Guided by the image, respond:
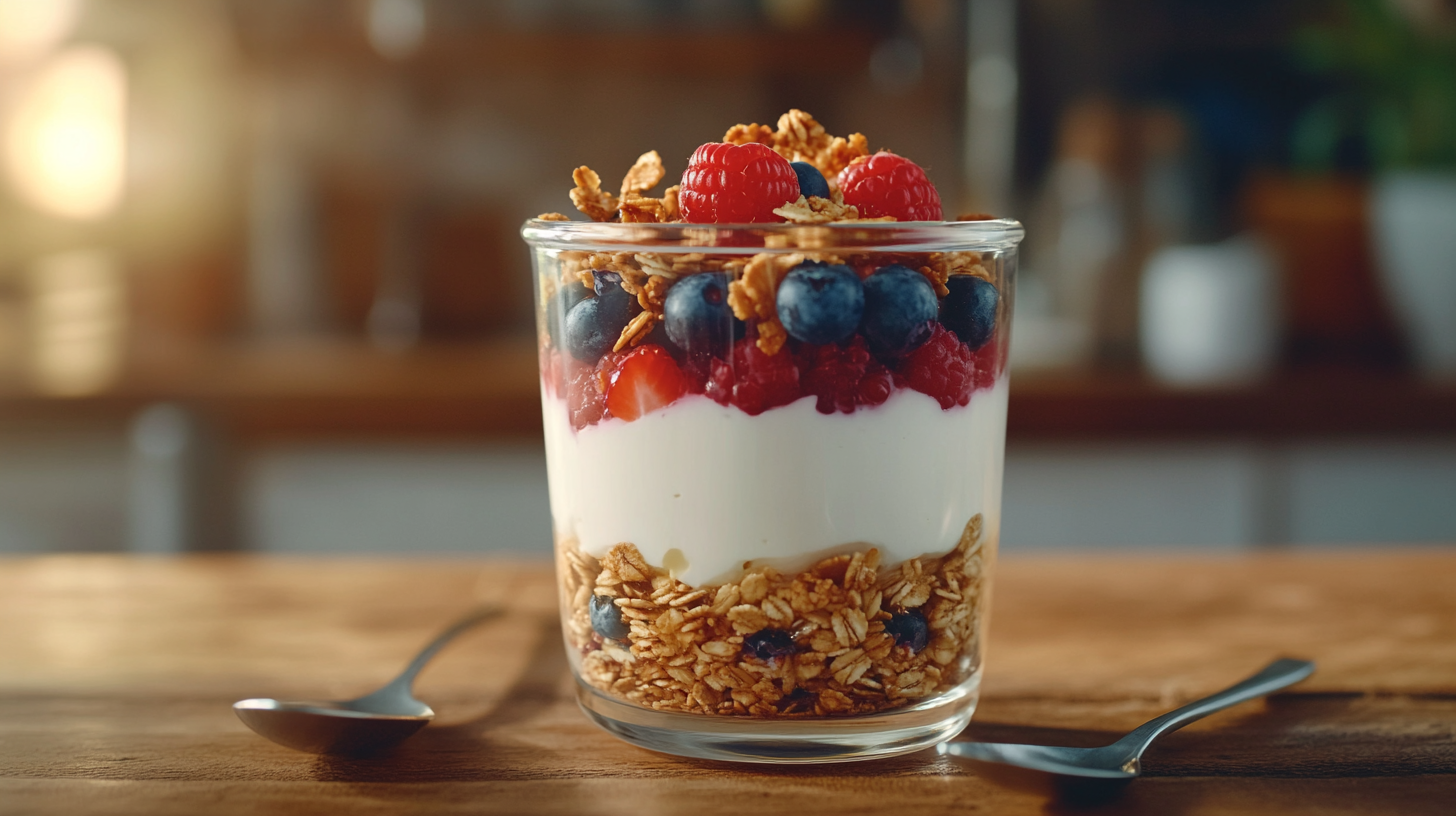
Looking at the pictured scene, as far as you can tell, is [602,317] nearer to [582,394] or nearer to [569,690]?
[582,394]

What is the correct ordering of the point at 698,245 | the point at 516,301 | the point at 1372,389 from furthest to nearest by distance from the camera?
1. the point at 516,301
2. the point at 1372,389
3. the point at 698,245

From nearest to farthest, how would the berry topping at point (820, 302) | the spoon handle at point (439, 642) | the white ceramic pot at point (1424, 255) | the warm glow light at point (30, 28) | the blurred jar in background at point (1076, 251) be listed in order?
1. the berry topping at point (820, 302)
2. the spoon handle at point (439, 642)
3. the white ceramic pot at point (1424, 255)
4. the blurred jar in background at point (1076, 251)
5. the warm glow light at point (30, 28)

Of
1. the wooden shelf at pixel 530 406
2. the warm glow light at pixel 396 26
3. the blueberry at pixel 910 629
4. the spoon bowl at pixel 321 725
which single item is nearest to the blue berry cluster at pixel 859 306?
the blueberry at pixel 910 629

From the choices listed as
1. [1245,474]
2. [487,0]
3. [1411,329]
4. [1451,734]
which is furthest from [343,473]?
[1411,329]

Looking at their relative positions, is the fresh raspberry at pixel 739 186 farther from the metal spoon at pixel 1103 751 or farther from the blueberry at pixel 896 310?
the metal spoon at pixel 1103 751

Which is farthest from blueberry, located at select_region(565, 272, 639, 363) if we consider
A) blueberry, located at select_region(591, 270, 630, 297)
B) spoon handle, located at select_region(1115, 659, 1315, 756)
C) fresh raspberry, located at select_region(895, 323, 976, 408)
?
spoon handle, located at select_region(1115, 659, 1315, 756)

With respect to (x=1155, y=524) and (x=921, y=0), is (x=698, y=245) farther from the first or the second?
(x=921, y=0)
